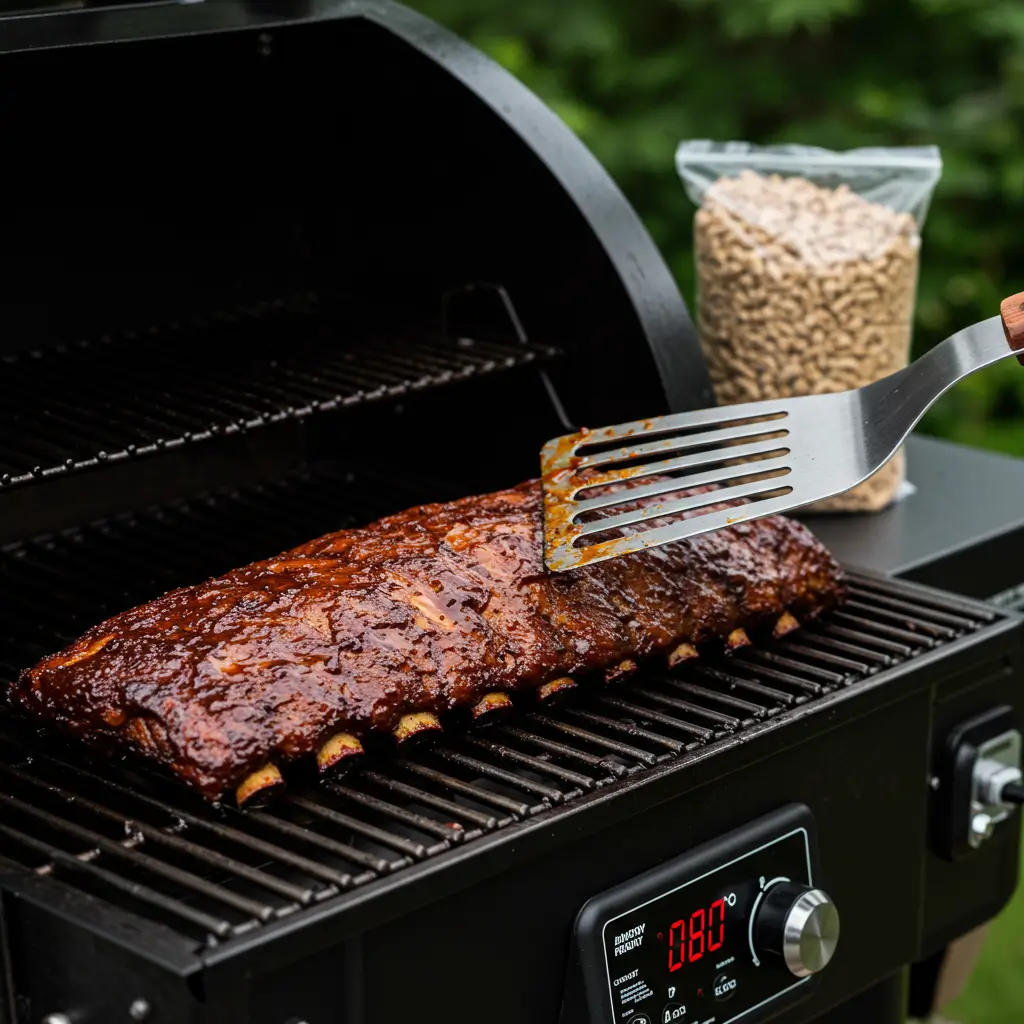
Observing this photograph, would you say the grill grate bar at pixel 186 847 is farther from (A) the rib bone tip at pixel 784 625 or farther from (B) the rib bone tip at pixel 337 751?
(A) the rib bone tip at pixel 784 625

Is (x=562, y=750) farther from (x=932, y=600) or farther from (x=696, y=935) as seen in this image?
(x=932, y=600)

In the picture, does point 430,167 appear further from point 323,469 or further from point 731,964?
point 731,964

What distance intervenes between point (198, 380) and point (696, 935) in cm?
87

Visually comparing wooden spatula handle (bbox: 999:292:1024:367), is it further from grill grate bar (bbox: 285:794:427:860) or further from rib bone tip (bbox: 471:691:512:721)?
grill grate bar (bbox: 285:794:427:860)

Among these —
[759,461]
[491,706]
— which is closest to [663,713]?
[491,706]

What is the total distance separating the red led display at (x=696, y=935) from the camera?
1487mm

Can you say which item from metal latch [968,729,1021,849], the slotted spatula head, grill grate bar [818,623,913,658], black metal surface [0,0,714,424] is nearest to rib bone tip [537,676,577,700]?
the slotted spatula head

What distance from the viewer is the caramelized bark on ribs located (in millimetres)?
1381

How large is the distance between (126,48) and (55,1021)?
1091 millimetres

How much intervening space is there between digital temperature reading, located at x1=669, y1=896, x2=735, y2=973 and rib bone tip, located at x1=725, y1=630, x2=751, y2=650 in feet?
0.99

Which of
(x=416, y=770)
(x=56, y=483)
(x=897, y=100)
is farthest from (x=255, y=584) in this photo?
(x=897, y=100)

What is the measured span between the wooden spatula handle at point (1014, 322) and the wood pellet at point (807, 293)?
0.81 meters

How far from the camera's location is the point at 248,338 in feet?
6.84

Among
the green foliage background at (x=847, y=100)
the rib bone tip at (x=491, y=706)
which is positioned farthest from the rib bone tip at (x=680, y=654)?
the green foliage background at (x=847, y=100)
